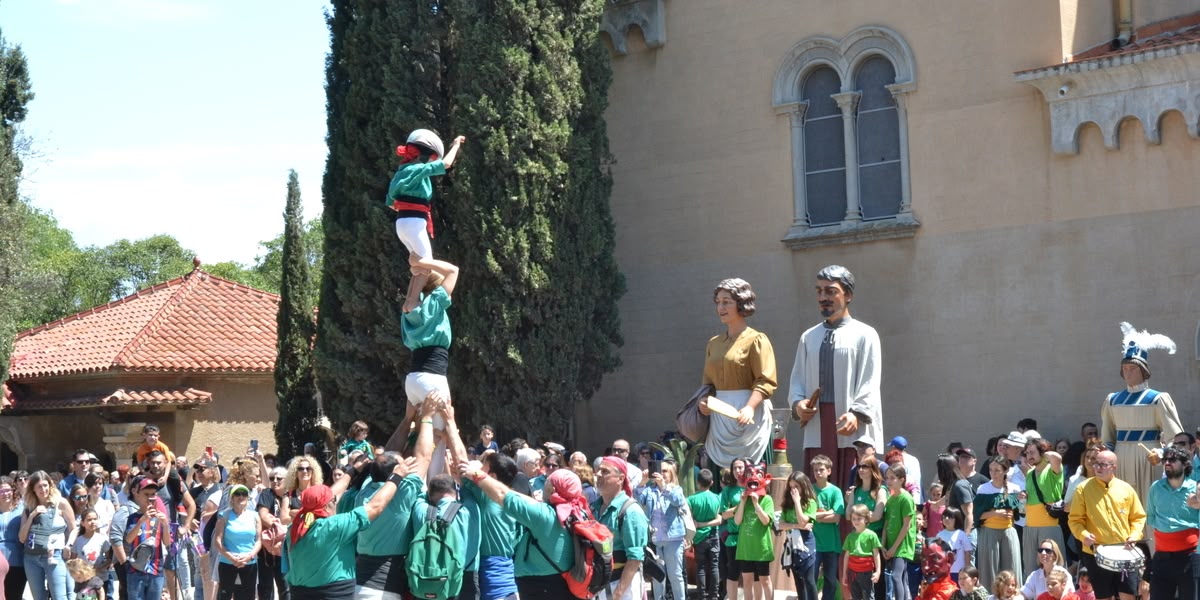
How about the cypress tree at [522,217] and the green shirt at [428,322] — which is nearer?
the green shirt at [428,322]

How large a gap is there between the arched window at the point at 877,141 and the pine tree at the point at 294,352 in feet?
34.6

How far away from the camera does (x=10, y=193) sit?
2402 cm

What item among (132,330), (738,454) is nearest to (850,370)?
(738,454)

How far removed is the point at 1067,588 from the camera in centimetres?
1180

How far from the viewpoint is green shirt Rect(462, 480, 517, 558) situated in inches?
408

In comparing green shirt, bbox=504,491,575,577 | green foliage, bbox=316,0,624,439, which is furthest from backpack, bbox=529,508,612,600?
green foliage, bbox=316,0,624,439

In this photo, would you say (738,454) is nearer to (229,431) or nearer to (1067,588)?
(1067,588)

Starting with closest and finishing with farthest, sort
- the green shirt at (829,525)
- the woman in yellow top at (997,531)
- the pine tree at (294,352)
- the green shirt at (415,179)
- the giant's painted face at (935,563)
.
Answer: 1. the green shirt at (415,179)
2. the giant's painted face at (935,563)
3. the green shirt at (829,525)
4. the woman in yellow top at (997,531)
5. the pine tree at (294,352)

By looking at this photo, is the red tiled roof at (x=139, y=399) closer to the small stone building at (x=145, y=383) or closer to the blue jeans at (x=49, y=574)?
the small stone building at (x=145, y=383)

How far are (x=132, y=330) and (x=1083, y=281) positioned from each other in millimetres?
19588

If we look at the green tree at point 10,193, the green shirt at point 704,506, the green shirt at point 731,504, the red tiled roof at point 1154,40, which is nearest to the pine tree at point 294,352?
the green tree at point 10,193

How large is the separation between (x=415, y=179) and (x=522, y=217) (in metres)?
9.84

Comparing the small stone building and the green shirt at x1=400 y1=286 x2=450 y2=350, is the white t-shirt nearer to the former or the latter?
the green shirt at x1=400 y1=286 x2=450 y2=350

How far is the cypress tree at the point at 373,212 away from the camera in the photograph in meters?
21.6
